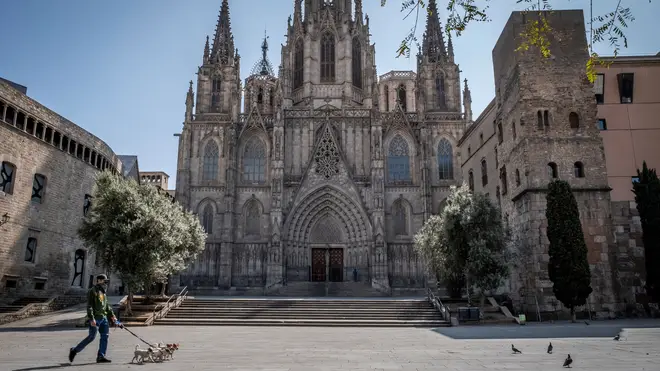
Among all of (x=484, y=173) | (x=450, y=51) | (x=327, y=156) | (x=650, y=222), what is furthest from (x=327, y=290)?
(x=450, y=51)

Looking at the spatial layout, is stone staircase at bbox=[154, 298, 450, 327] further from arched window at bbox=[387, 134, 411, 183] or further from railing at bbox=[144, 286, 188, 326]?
arched window at bbox=[387, 134, 411, 183]

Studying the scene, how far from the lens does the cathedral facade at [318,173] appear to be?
140ft

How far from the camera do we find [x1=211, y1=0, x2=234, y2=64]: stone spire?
167 ft

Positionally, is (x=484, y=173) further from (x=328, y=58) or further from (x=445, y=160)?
(x=328, y=58)

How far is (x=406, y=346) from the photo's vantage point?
13242 mm

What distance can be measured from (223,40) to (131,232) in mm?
33798

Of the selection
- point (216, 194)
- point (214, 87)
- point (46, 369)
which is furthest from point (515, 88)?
point (214, 87)

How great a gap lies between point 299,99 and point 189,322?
99.5 ft

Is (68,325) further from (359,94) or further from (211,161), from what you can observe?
(359,94)

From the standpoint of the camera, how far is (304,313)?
25.1 meters

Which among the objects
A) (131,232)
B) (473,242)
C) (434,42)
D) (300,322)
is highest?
(434,42)

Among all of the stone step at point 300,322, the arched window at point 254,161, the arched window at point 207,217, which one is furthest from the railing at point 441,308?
the arched window at point 207,217

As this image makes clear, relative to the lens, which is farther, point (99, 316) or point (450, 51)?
point (450, 51)

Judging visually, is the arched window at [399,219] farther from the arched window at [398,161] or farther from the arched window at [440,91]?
the arched window at [440,91]
